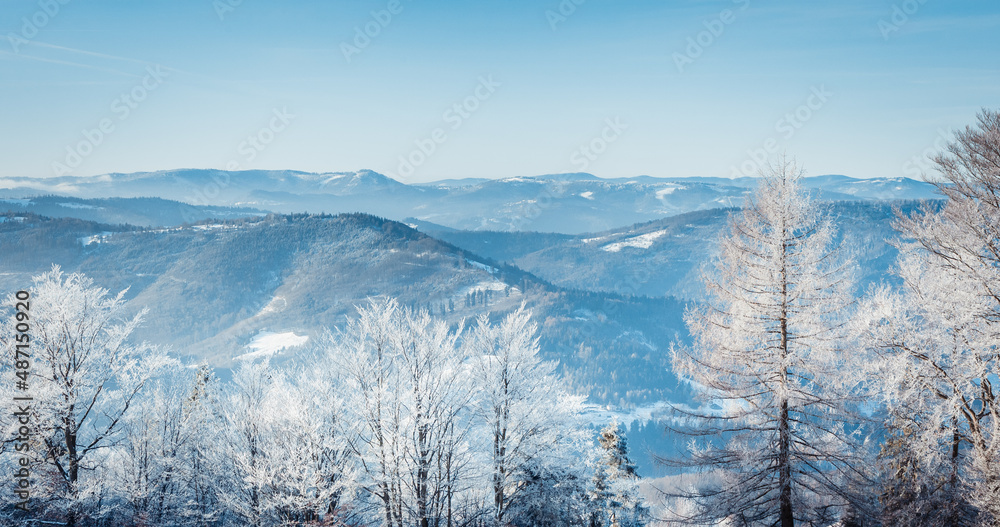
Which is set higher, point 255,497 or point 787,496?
point 787,496

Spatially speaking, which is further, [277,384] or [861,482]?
[277,384]

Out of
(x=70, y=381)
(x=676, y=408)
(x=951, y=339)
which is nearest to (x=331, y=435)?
(x=70, y=381)

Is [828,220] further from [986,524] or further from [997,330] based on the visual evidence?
[986,524]

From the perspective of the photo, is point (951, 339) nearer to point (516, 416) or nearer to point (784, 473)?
point (784, 473)

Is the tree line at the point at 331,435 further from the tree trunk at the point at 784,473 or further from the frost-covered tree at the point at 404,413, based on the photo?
the tree trunk at the point at 784,473

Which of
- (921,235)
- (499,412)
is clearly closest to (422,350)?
(499,412)

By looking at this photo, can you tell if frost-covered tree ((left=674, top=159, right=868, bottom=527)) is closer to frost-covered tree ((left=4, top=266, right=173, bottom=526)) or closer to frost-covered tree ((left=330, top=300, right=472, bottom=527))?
frost-covered tree ((left=330, top=300, right=472, bottom=527))

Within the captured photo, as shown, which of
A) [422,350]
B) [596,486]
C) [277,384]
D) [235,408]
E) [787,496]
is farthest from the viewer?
[596,486]

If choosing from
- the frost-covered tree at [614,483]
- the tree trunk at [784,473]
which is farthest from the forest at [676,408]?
the frost-covered tree at [614,483]

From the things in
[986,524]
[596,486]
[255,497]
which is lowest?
[596,486]
